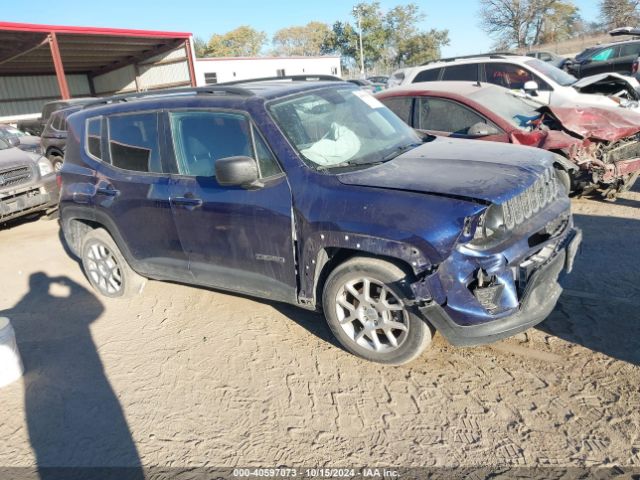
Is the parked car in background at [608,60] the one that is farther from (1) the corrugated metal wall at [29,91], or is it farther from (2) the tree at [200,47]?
(2) the tree at [200,47]

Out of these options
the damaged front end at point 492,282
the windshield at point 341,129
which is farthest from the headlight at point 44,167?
Answer: the damaged front end at point 492,282

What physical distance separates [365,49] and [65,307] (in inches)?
2126

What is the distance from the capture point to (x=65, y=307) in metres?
5.08

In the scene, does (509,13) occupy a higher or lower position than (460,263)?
higher

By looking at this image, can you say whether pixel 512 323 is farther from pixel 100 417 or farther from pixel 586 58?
pixel 586 58

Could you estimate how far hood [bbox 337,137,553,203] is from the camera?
9.80 ft

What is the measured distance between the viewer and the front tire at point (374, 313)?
313 centimetres

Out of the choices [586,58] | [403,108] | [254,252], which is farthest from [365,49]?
[254,252]

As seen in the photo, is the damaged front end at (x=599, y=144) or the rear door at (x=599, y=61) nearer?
the damaged front end at (x=599, y=144)

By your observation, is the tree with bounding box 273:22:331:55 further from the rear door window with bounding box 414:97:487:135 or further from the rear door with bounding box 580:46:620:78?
the rear door window with bounding box 414:97:487:135

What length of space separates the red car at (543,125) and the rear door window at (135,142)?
11.3 feet

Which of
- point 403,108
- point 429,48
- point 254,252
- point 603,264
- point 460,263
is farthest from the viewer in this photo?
point 429,48

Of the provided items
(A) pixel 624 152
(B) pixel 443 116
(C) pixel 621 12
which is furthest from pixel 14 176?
(C) pixel 621 12

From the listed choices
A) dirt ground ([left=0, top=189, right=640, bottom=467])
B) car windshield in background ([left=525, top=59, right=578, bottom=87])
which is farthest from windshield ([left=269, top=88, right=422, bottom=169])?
car windshield in background ([left=525, top=59, right=578, bottom=87])
